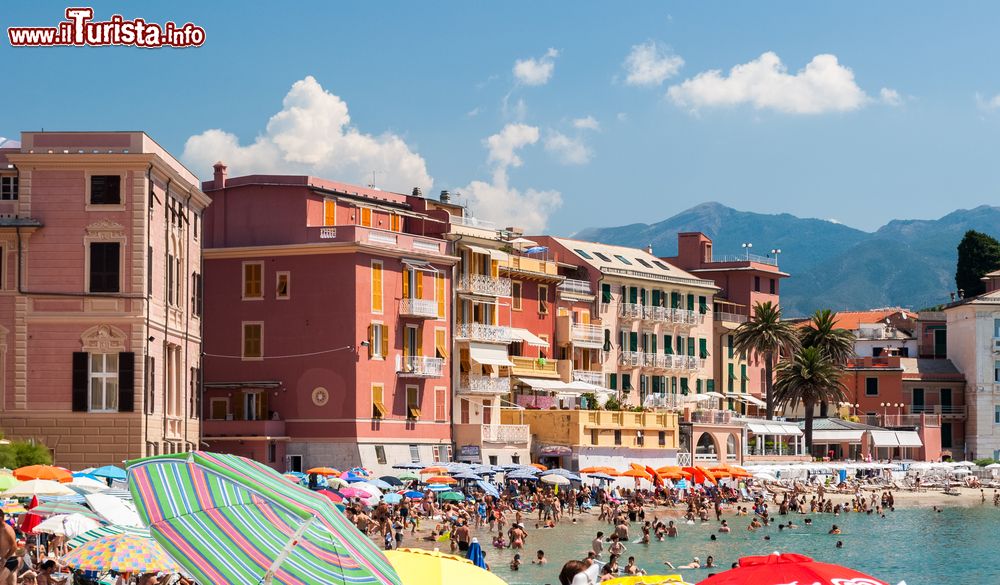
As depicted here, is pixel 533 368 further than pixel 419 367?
Yes

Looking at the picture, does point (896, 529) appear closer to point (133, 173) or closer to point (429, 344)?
point (429, 344)

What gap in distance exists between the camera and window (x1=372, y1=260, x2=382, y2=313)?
61.9m

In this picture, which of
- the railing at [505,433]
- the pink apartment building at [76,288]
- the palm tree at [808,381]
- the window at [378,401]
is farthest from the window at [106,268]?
the palm tree at [808,381]

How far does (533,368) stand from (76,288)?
3156 cm

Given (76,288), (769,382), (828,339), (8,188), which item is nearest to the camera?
(76,288)

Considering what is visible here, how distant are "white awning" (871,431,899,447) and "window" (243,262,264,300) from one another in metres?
48.7

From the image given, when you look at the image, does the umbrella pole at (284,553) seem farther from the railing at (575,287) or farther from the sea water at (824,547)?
the railing at (575,287)

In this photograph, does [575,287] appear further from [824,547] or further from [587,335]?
[824,547]

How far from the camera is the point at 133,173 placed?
151 feet

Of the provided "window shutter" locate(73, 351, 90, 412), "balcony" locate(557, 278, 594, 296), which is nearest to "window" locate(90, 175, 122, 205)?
"window shutter" locate(73, 351, 90, 412)

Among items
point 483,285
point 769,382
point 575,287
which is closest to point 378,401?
point 483,285

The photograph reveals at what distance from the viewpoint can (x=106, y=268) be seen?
46281mm

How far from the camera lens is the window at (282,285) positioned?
203 ft

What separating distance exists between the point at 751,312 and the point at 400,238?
4056cm
